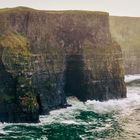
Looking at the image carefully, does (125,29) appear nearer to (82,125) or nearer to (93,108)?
(93,108)

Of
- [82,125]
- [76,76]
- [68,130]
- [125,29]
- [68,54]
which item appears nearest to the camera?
[68,130]

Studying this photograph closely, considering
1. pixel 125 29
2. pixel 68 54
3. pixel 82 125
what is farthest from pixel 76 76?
pixel 125 29

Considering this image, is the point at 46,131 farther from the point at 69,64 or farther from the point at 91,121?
the point at 69,64

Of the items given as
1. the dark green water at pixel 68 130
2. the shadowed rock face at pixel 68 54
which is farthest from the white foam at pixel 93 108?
the dark green water at pixel 68 130

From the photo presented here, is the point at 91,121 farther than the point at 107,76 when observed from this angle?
No

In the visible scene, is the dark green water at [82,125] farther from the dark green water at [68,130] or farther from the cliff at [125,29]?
the cliff at [125,29]

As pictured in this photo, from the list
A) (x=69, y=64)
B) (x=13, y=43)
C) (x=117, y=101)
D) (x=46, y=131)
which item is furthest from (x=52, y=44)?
(x=46, y=131)

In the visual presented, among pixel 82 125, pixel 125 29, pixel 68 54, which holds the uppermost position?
pixel 125 29
